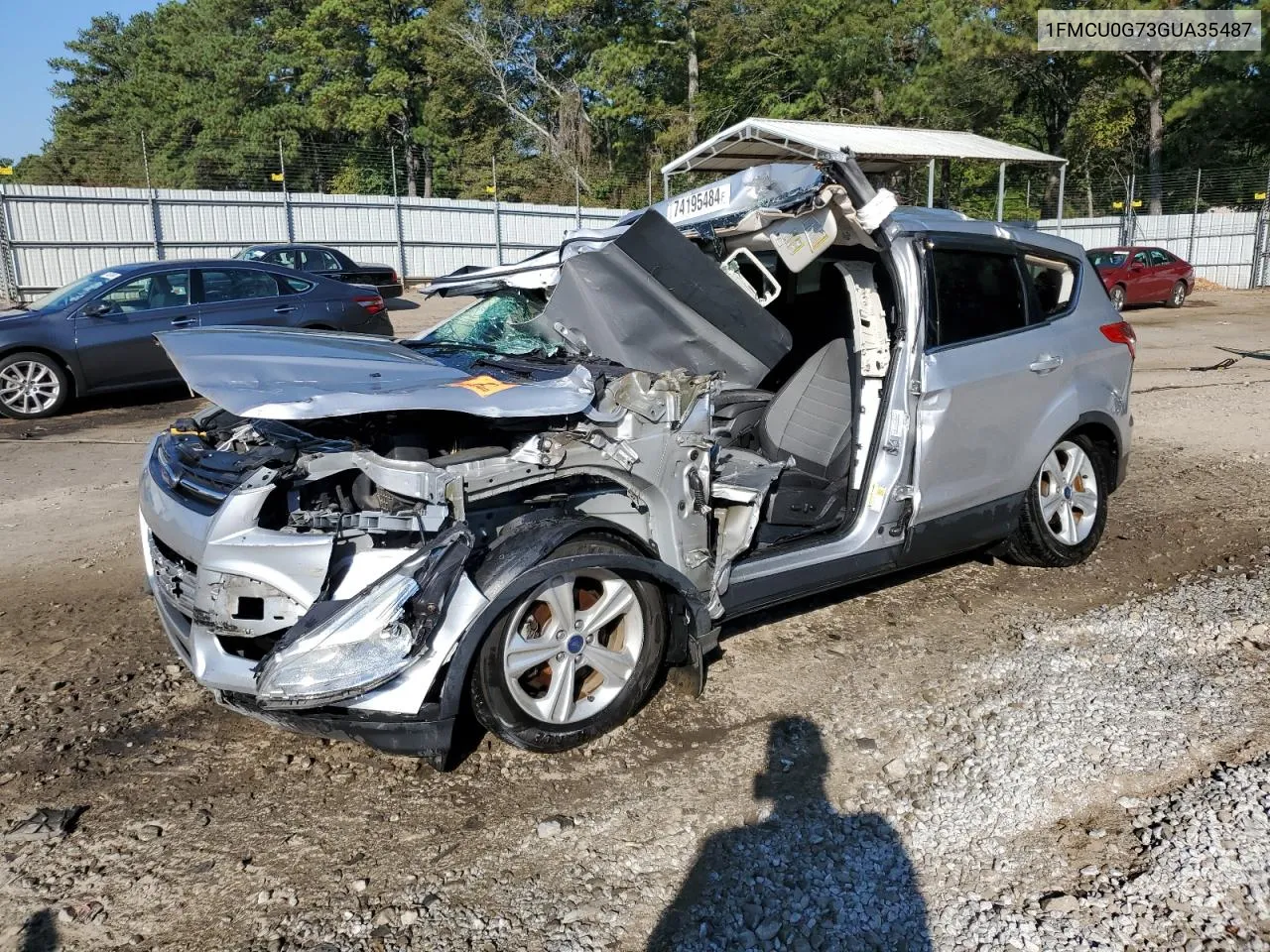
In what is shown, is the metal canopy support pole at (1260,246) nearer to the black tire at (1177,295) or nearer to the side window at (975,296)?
the black tire at (1177,295)

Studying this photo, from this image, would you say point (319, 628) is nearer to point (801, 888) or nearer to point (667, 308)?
point (801, 888)

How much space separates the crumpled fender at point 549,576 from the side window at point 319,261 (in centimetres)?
1607

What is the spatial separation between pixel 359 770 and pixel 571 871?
939mm

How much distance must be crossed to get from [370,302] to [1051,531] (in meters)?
8.83

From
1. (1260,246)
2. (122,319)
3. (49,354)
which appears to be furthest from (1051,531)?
(1260,246)

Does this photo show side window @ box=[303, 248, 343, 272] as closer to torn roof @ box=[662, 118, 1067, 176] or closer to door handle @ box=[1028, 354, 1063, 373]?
torn roof @ box=[662, 118, 1067, 176]

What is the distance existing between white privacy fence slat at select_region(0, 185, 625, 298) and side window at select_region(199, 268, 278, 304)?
880cm

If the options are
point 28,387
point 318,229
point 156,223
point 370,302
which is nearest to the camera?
point 28,387

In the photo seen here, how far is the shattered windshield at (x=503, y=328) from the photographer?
14.0 feet

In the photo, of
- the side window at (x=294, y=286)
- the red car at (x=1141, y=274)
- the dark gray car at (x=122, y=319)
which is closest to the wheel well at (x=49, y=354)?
the dark gray car at (x=122, y=319)

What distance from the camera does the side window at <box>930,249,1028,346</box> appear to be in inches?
167

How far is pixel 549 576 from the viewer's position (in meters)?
3.03

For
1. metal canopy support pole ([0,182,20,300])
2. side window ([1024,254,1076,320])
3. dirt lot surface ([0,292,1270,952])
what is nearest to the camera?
dirt lot surface ([0,292,1270,952])

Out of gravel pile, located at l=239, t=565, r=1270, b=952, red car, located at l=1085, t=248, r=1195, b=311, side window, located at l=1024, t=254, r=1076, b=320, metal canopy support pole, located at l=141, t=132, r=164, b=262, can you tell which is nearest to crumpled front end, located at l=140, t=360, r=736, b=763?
gravel pile, located at l=239, t=565, r=1270, b=952
